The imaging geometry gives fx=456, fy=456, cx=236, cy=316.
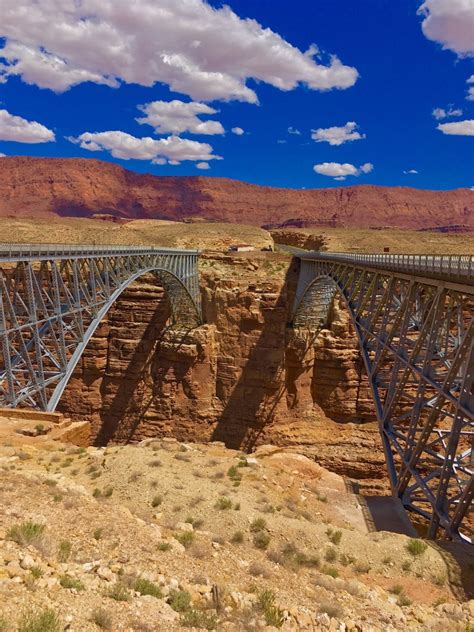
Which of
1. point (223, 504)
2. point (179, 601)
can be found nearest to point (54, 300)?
point (223, 504)

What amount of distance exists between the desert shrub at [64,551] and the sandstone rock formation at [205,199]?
163484mm

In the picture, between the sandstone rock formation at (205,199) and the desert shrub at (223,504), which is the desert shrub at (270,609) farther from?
the sandstone rock formation at (205,199)

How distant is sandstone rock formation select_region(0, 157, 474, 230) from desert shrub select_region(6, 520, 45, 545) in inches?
6432

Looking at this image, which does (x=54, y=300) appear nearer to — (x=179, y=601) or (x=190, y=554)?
(x=190, y=554)

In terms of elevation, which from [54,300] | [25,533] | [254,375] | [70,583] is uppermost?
[54,300]

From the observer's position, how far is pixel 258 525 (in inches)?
421

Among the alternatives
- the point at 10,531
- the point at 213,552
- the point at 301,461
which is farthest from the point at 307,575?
the point at 301,461

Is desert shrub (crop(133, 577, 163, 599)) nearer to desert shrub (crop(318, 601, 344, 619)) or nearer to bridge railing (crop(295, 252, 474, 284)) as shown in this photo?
desert shrub (crop(318, 601, 344, 619))

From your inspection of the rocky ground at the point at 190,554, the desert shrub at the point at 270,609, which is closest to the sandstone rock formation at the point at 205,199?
the rocky ground at the point at 190,554

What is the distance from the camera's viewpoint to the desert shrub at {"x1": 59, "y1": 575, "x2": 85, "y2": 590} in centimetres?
641

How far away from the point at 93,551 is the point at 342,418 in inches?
1290

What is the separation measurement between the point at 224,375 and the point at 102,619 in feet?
114

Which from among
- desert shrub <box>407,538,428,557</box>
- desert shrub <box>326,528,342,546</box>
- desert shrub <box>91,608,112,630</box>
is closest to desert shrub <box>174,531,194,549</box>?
desert shrub <box>91,608,112,630</box>

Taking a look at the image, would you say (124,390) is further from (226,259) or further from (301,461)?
(301,461)
